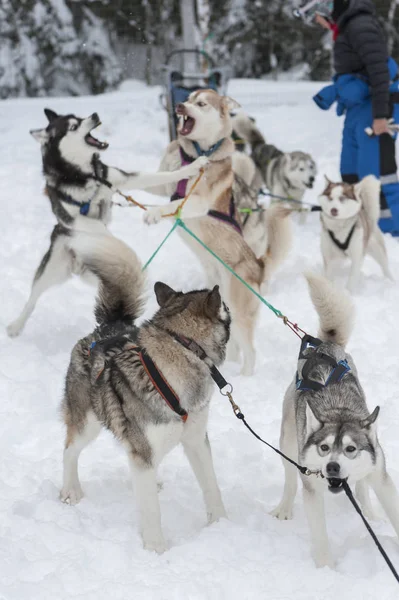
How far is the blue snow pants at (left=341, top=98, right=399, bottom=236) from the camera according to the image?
631 cm

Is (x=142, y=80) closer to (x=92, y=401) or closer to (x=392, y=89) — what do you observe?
(x=392, y=89)

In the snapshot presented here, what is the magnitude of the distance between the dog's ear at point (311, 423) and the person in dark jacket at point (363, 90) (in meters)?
4.48

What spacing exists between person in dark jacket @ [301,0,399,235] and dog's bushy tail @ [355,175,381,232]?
0.71 metres

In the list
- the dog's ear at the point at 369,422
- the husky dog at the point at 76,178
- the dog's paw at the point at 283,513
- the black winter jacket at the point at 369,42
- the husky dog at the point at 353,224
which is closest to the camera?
the dog's ear at the point at 369,422

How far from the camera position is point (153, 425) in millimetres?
2385

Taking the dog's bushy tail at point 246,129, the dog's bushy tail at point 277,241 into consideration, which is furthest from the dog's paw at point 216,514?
the dog's bushy tail at point 246,129

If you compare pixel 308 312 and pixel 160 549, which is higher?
pixel 160 549

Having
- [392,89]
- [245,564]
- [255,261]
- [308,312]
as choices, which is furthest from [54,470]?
[392,89]

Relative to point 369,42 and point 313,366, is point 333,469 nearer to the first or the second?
point 313,366

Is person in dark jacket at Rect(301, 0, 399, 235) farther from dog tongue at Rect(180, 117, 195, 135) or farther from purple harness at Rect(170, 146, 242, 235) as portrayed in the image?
dog tongue at Rect(180, 117, 195, 135)

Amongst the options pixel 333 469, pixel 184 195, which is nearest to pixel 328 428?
pixel 333 469

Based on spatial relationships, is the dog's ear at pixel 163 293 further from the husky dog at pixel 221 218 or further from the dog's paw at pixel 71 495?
the husky dog at pixel 221 218

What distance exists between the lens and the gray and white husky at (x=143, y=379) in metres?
2.41

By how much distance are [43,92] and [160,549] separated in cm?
1383
